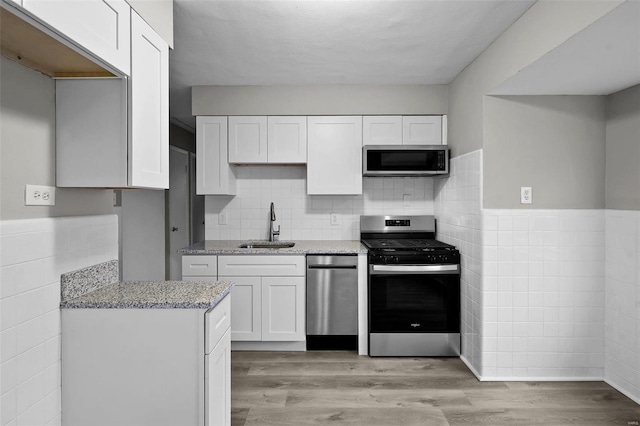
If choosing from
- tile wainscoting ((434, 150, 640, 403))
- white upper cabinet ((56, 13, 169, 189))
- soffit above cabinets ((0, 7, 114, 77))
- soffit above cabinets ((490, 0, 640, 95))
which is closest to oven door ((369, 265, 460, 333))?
tile wainscoting ((434, 150, 640, 403))

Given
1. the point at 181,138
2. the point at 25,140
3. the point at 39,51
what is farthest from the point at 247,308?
the point at 181,138

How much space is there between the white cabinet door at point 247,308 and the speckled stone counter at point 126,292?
53.8 inches

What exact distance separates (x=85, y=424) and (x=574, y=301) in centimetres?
305

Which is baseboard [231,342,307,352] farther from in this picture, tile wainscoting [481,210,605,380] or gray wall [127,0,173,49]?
gray wall [127,0,173,49]

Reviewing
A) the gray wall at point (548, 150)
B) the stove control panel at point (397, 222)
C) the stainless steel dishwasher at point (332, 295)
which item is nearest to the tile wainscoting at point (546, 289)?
the gray wall at point (548, 150)

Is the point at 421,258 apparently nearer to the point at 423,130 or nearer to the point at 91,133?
the point at 423,130

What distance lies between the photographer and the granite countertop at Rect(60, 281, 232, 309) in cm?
165

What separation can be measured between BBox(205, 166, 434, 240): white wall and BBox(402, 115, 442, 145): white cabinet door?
48 cm

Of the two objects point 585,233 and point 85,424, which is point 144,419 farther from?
point 585,233

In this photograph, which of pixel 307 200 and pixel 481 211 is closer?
pixel 481 211

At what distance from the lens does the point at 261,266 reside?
338 centimetres

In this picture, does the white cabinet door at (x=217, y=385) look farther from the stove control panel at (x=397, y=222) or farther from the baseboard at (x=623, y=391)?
the baseboard at (x=623, y=391)

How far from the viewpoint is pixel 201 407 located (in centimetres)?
165

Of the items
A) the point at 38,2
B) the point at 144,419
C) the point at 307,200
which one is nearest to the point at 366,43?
the point at 307,200
